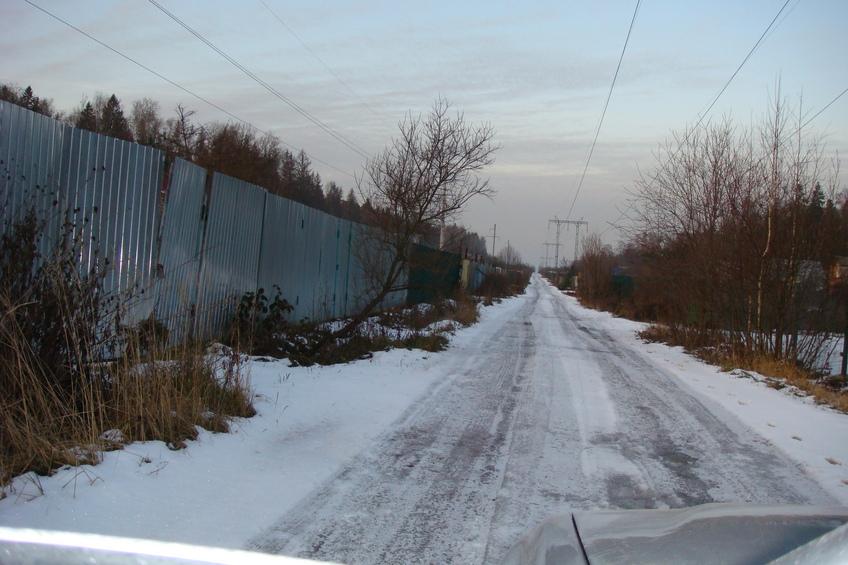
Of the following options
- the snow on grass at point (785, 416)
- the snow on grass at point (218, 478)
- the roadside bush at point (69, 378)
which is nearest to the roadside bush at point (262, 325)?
the snow on grass at point (218, 478)

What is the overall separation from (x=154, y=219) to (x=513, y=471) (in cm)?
482

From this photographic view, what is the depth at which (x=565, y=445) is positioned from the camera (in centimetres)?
516

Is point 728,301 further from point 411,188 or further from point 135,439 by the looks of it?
point 135,439

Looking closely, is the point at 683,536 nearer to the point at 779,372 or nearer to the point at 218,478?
the point at 218,478

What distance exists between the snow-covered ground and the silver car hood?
186 centimetres

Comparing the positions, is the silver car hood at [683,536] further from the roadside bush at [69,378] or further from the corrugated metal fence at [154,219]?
the corrugated metal fence at [154,219]

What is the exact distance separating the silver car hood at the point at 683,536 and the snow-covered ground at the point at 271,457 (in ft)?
6.11

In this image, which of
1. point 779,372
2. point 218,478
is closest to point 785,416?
point 779,372

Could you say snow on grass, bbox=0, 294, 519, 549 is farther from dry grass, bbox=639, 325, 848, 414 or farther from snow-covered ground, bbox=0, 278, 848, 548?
dry grass, bbox=639, 325, 848, 414

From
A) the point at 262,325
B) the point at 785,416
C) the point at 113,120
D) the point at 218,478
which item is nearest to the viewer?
the point at 218,478

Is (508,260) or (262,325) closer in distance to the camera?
(262,325)

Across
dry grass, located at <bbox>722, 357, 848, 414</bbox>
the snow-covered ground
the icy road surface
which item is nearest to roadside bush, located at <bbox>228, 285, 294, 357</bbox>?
the snow-covered ground

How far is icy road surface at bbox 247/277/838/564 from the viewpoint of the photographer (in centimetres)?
326

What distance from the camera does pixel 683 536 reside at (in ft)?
5.61
